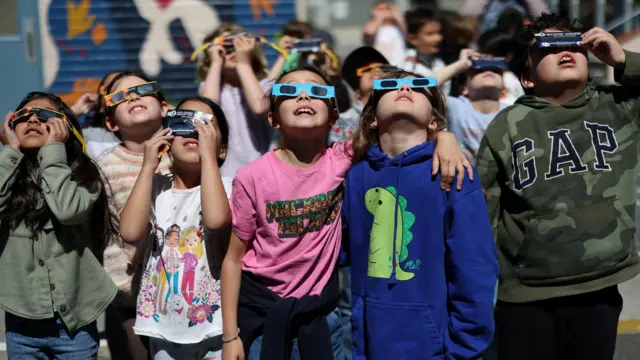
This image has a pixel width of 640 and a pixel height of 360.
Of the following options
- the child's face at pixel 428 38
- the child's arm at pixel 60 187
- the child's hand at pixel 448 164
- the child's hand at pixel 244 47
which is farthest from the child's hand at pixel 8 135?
the child's face at pixel 428 38

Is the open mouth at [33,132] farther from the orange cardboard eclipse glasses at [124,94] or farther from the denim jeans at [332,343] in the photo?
the denim jeans at [332,343]

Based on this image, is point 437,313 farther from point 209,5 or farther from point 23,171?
point 209,5

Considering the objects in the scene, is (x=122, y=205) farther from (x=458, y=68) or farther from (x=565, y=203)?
(x=458, y=68)

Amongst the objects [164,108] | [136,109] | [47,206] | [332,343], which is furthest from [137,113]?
[332,343]

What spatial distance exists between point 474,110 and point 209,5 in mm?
6027

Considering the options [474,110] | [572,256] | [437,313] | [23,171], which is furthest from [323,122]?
[474,110]

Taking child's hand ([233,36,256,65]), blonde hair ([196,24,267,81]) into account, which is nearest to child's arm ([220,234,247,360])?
child's hand ([233,36,256,65])

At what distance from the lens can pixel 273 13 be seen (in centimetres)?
993

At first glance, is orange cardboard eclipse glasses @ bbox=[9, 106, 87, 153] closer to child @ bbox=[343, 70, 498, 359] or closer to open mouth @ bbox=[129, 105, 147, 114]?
open mouth @ bbox=[129, 105, 147, 114]

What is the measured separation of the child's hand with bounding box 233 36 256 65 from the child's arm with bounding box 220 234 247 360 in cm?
202

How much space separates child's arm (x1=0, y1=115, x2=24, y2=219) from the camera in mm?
3357

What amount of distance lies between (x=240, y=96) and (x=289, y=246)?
210 cm

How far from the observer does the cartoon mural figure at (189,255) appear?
3.26 meters

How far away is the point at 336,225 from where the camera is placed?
10.1 ft
